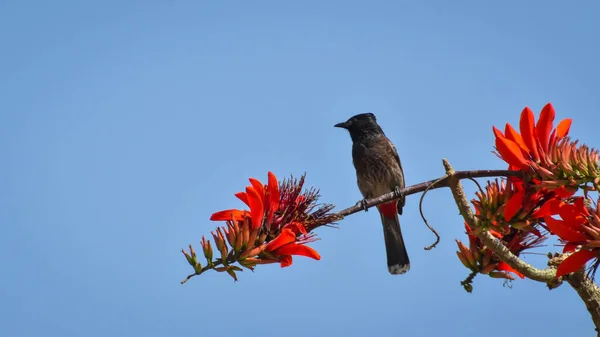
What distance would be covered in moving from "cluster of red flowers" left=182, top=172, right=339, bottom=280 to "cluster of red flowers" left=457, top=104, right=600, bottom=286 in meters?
0.56

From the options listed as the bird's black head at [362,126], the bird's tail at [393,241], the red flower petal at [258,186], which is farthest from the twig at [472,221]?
the bird's black head at [362,126]

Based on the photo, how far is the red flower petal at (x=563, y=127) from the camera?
2141mm

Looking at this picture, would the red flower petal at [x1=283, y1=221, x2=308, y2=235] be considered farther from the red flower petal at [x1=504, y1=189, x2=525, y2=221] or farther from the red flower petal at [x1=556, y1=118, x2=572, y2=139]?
the red flower petal at [x1=556, y1=118, x2=572, y2=139]

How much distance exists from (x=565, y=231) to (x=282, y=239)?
823 mm

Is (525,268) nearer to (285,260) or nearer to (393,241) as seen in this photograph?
(285,260)

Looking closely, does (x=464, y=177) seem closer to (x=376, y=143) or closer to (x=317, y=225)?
(x=317, y=225)

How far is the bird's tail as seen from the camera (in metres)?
5.98

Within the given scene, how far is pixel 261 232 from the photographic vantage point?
2.19 meters

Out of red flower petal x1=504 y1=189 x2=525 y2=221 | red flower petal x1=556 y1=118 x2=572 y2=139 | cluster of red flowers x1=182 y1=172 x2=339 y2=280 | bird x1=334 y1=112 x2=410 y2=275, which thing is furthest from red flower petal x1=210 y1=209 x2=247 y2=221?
bird x1=334 y1=112 x2=410 y2=275

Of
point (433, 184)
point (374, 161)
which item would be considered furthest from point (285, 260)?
point (374, 161)

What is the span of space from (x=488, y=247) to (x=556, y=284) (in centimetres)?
33

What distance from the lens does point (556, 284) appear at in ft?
7.44

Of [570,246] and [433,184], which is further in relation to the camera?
[433,184]

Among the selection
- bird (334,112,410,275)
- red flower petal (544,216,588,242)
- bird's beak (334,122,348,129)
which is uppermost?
bird's beak (334,122,348,129)
